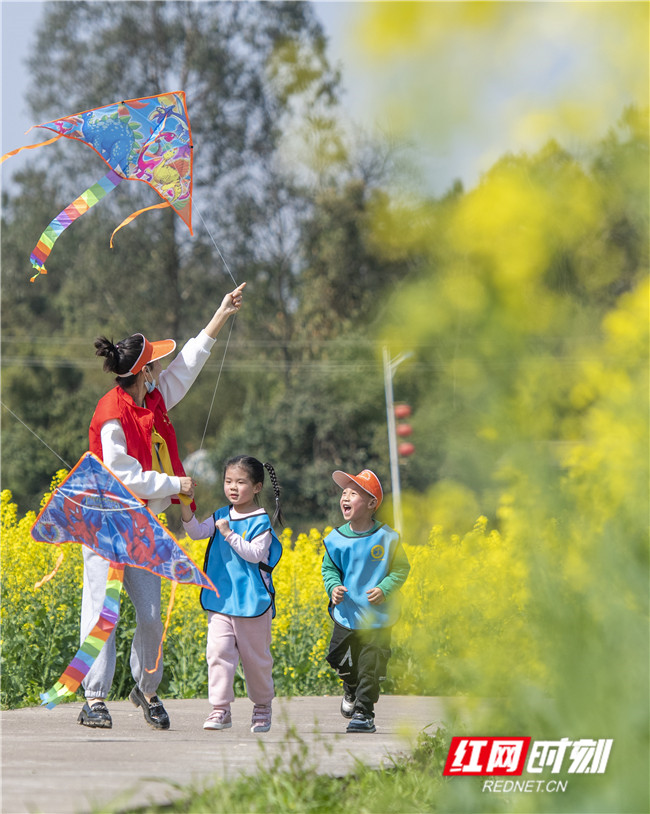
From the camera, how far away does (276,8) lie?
26.2 metres

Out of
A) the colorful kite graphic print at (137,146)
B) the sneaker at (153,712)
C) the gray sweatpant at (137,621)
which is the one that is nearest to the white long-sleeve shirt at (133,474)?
the gray sweatpant at (137,621)

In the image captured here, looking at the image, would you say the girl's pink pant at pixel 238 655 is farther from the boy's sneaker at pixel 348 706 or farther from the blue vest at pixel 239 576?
the boy's sneaker at pixel 348 706

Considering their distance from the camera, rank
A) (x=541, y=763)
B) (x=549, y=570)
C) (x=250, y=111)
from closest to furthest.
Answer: (x=549, y=570), (x=541, y=763), (x=250, y=111)

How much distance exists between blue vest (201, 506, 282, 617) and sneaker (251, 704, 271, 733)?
14.1 inches

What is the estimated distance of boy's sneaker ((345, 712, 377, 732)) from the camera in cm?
347

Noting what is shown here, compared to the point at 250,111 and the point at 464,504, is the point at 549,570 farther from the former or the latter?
the point at 250,111

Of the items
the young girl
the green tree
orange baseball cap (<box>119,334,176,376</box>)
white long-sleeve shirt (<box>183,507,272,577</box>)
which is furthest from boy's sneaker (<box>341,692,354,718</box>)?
the green tree

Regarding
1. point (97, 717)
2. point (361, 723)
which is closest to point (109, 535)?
point (97, 717)

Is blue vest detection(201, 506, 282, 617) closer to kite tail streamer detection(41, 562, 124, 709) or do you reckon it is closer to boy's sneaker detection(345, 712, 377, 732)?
kite tail streamer detection(41, 562, 124, 709)

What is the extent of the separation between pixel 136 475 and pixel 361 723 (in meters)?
1.25

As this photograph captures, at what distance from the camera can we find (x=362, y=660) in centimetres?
371

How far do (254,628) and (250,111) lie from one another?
79.9ft

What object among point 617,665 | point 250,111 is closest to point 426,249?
point 617,665

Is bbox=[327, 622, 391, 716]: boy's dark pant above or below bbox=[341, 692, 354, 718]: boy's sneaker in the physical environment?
above
